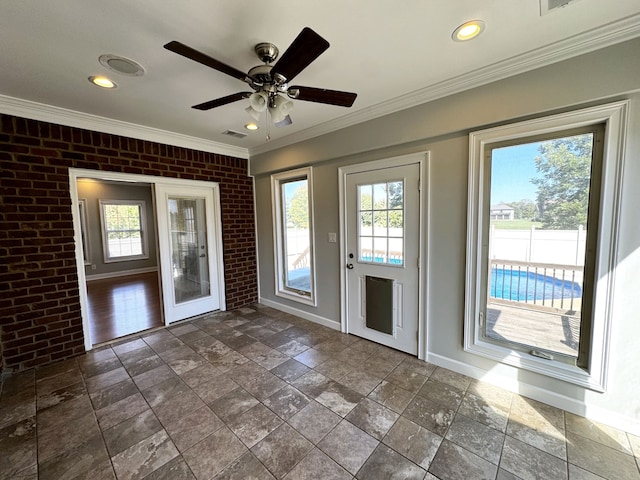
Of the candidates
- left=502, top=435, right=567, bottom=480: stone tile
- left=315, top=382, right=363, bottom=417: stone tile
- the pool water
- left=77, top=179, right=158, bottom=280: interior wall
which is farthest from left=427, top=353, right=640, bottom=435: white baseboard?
left=77, top=179, right=158, bottom=280: interior wall

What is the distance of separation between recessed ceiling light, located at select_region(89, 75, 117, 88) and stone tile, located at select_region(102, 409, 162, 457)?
2.61 m

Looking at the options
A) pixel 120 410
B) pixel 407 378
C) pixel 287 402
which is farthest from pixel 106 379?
pixel 407 378

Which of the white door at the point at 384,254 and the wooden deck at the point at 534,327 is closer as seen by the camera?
the wooden deck at the point at 534,327

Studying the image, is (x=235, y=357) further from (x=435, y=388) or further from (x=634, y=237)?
(x=634, y=237)

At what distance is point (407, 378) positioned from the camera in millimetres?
2385

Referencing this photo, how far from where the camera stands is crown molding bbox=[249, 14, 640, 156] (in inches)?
62.6

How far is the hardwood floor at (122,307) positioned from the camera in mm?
3546

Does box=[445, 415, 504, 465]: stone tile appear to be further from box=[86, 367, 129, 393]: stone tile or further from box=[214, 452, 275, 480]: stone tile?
box=[86, 367, 129, 393]: stone tile

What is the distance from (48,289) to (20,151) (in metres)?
1.37

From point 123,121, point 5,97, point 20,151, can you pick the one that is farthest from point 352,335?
point 5,97

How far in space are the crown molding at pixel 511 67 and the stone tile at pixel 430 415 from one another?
2.55 metres

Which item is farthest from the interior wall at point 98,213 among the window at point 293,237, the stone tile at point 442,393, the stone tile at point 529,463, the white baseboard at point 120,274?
the stone tile at point 529,463

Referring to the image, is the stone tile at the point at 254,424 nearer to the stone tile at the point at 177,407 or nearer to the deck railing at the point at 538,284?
the stone tile at the point at 177,407

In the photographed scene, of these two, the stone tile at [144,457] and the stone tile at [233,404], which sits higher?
the stone tile at [144,457]
